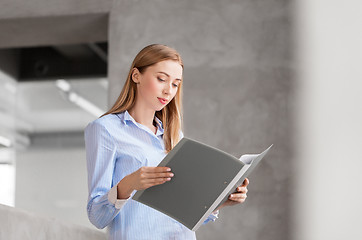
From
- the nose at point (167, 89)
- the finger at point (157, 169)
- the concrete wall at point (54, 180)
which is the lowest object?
the concrete wall at point (54, 180)

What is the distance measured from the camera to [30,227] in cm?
208

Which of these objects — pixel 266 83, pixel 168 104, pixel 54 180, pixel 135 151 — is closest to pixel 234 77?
pixel 266 83

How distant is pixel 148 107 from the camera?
1.69 m

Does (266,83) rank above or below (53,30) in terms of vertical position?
below

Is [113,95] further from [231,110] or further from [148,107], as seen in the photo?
[148,107]

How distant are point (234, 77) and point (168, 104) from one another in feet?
5.77

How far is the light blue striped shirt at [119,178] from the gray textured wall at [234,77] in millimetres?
1823

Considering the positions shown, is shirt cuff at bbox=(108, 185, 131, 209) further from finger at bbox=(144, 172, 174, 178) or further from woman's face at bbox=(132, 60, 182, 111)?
woman's face at bbox=(132, 60, 182, 111)

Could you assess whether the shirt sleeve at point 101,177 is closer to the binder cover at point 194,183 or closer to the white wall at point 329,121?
the binder cover at point 194,183

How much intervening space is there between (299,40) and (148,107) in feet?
6.86

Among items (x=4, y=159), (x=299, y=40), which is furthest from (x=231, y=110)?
(x=4, y=159)

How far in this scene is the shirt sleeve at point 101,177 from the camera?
148 cm

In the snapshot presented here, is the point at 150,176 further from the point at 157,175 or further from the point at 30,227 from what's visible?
the point at 30,227


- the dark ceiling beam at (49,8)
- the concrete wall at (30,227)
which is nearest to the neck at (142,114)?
the concrete wall at (30,227)
